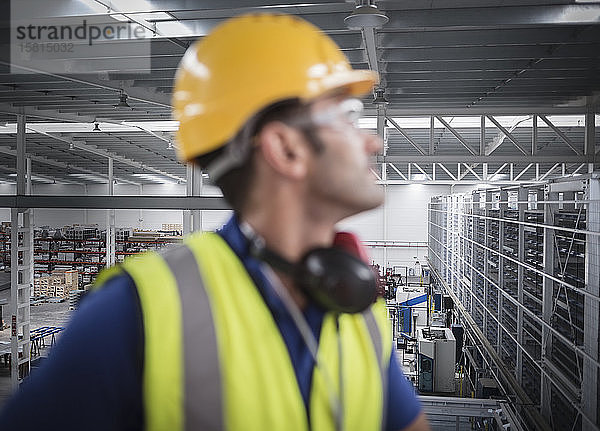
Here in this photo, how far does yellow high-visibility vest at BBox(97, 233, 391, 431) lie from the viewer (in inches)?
37.9

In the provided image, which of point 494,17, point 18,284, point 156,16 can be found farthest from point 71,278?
point 494,17

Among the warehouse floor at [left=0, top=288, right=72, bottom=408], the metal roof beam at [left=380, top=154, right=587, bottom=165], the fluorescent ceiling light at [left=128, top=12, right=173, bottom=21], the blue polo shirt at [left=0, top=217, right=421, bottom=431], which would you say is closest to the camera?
the blue polo shirt at [left=0, top=217, right=421, bottom=431]

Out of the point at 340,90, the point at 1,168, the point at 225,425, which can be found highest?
the point at 1,168

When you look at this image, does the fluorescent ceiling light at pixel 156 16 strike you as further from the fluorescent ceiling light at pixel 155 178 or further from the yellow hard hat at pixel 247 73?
the fluorescent ceiling light at pixel 155 178

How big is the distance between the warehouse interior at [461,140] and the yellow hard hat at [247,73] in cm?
32

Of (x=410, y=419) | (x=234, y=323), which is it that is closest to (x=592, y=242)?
(x=410, y=419)

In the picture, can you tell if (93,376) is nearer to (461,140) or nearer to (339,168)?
(339,168)

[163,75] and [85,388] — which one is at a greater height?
[163,75]

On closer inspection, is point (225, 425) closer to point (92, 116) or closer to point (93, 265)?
point (92, 116)

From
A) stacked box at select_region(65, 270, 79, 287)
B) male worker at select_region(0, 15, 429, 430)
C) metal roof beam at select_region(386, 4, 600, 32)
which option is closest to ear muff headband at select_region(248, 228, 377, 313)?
male worker at select_region(0, 15, 429, 430)

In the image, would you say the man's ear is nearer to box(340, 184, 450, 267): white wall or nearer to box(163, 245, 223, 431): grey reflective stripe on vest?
box(163, 245, 223, 431): grey reflective stripe on vest

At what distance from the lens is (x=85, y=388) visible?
0.95m

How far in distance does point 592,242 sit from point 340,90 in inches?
217

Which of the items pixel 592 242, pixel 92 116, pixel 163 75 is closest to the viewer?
pixel 592 242
